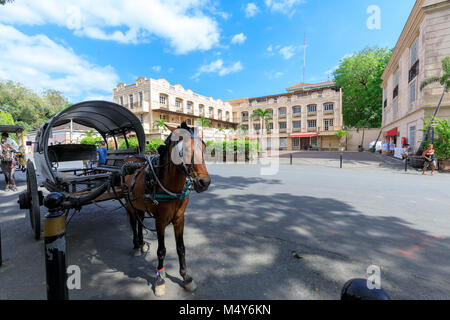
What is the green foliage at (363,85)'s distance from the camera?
36.7m

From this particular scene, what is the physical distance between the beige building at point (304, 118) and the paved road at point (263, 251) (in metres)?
40.0

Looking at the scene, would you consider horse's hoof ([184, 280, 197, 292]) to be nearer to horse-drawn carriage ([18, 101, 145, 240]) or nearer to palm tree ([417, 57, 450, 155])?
horse-drawn carriage ([18, 101, 145, 240])

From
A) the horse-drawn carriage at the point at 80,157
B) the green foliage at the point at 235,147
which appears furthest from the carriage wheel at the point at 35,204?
the green foliage at the point at 235,147

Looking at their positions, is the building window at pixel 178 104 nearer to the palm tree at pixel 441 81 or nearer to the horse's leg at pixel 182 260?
the palm tree at pixel 441 81

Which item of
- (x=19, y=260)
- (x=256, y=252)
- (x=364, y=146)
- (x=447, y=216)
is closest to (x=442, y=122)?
(x=447, y=216)

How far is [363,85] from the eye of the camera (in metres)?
39.3

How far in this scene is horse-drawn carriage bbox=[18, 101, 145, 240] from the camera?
11.5ft

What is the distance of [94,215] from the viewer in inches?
204

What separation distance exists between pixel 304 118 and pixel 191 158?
47.1 m

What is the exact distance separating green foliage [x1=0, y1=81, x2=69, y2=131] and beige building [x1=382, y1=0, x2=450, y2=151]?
52325mm

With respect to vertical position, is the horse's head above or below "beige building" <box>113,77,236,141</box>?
below

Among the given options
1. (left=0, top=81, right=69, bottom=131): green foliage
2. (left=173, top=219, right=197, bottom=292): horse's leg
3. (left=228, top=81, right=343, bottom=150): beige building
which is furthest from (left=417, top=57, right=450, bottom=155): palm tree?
(left=0, top=81, right=69, bottom=131): green foliage

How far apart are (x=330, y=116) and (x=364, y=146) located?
8654 millimetres

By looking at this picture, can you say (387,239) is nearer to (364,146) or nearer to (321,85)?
(364,146)
